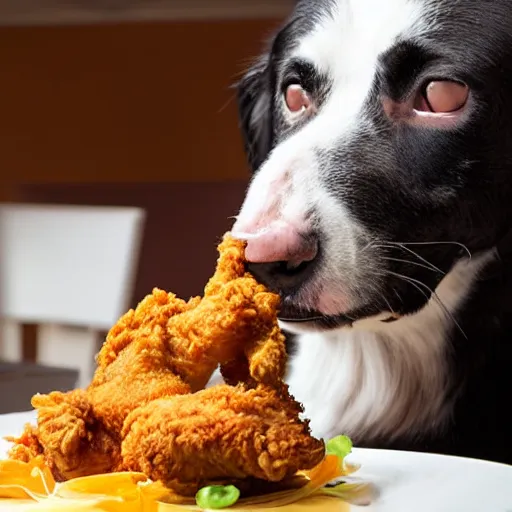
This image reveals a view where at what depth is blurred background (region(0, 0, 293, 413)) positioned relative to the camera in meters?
1.59

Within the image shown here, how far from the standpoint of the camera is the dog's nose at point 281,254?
699mm

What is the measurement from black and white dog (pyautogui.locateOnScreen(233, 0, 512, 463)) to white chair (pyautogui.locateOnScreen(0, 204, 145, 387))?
60cm

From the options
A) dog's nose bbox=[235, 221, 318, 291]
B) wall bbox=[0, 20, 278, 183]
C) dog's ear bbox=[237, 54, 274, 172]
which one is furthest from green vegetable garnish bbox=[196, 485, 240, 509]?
wall bbox=[0, 20, 278, 183]

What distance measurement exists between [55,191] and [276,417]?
1460 mm

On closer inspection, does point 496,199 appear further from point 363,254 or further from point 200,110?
point 200,110

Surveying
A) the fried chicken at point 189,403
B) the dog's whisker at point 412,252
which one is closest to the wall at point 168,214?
the dog's whisker at point 412,252

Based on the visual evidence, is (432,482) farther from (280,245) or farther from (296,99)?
(296,99)

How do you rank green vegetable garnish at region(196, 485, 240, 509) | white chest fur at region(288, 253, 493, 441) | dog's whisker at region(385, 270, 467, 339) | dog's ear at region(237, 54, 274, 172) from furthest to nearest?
dog's ear at region(237, 54, 274, 172) < white chest fur at region(288, 253, 493, 441) < dog's whisker at region(385, 270, 467, 339) < green vegetable garnish at region(196, 485, 240, 509)

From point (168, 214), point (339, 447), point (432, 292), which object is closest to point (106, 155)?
point (168, 214)

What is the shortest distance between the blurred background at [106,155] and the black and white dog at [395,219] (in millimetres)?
452

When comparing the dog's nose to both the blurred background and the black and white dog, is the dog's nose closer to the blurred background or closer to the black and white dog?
the black and white dog

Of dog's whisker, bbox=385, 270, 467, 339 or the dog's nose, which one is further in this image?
dog's whisker, bbox=385, 270, 467, 339

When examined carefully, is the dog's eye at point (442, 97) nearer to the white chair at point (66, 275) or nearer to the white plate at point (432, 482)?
the white plate at point (432, 482)

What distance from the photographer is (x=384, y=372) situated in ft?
3.12
